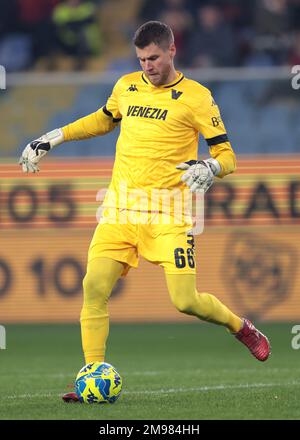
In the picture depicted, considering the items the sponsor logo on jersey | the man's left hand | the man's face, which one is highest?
the man's face

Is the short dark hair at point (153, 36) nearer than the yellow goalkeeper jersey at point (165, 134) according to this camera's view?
Yes

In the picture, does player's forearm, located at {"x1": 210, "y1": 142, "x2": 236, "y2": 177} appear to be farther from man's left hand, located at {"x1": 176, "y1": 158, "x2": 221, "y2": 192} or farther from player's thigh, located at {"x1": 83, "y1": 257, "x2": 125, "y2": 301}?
player's thigh, located at {"x1": 83, "y1": 257, "x2": 125, "y2": 301}

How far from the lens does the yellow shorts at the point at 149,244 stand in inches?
308

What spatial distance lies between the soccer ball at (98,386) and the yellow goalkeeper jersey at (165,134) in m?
1.26

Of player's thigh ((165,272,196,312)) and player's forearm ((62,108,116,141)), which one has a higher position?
player's forearm ((62,108,116,141))

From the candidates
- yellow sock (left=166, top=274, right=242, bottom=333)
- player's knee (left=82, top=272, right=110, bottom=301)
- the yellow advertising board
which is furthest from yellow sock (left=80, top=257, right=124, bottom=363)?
the yellow advertising board

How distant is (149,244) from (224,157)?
76 centimetres

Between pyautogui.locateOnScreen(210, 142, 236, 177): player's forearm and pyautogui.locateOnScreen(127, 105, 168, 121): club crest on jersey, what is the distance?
15.7 inches

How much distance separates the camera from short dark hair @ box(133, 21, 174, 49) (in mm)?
7734

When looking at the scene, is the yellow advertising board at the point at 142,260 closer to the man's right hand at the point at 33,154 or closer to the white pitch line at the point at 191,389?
the white pitch line at the point at 191,389

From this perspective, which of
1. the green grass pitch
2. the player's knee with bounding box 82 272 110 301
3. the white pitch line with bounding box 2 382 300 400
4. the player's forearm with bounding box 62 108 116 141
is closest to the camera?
the green grass pitch

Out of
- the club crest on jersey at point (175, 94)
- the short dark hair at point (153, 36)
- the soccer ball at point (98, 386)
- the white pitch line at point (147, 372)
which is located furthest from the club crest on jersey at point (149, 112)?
the white pitch line at point (147, 372)
